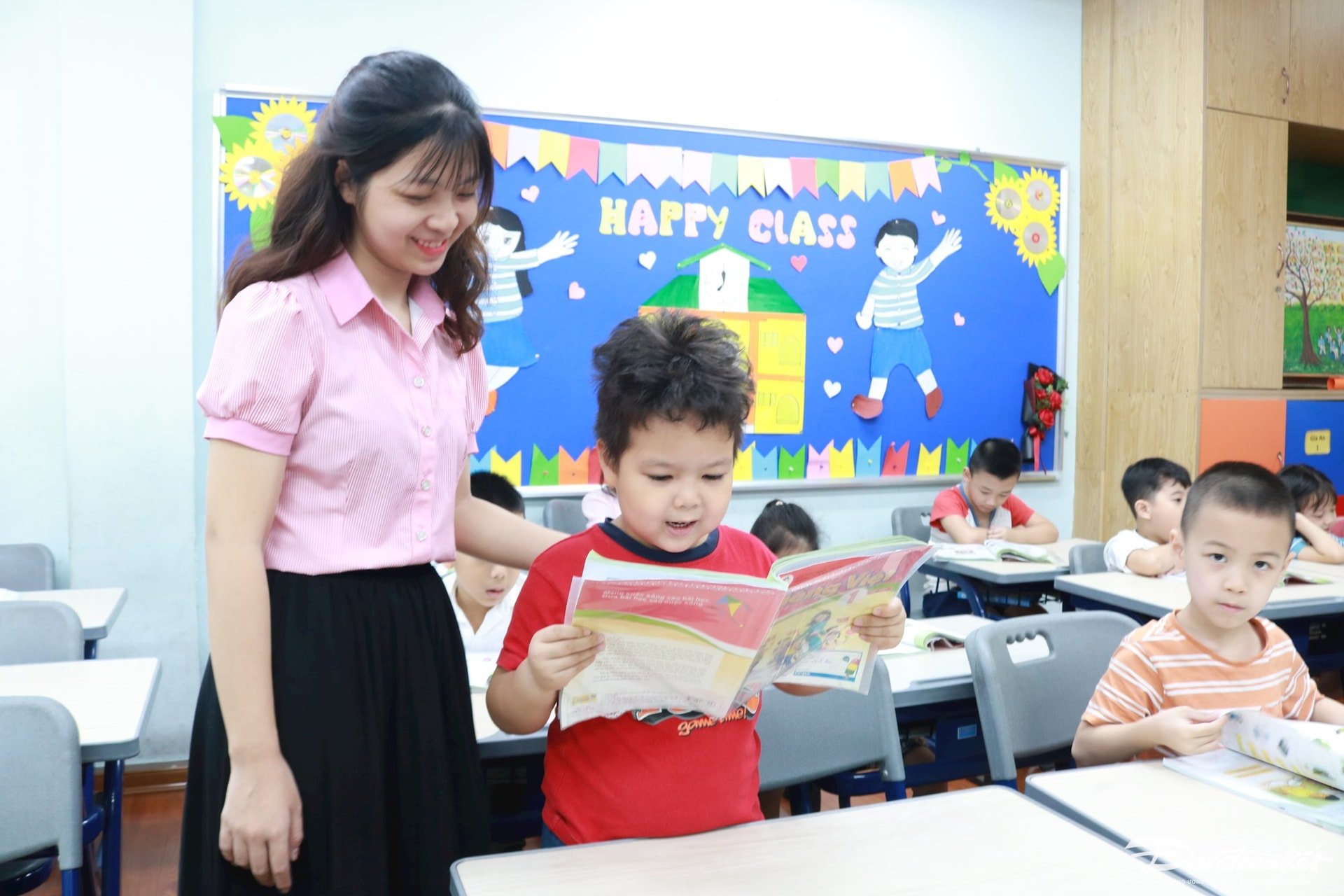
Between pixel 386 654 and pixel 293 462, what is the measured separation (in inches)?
8.8

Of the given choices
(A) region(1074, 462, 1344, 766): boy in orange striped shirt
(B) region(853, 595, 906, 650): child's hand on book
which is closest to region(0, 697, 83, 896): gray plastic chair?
(B) region(853, 595, 906, 650): child's hand on book

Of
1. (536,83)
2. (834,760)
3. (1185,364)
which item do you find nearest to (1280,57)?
(1185,364)

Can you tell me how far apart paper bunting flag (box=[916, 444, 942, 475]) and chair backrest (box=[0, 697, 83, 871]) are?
3.26m

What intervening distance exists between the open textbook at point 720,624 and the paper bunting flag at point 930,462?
3.02 metres

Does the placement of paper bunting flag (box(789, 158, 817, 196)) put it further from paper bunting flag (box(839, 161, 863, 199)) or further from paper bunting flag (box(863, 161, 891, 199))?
paper bunting flag (box(863, 161, 891, 199))

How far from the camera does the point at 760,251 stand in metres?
3.75

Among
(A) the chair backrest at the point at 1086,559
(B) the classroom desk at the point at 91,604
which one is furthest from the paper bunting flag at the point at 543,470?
(A) the chair backrest at the point at 1086,559

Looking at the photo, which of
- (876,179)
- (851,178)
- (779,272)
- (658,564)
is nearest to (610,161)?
(779,272)

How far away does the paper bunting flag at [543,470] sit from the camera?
349 cm

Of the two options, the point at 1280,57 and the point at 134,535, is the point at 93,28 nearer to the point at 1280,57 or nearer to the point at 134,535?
the point at 134,535

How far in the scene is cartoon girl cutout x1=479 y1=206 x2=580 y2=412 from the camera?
342 centimetres

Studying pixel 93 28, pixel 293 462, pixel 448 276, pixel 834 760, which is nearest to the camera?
pixel 293 462

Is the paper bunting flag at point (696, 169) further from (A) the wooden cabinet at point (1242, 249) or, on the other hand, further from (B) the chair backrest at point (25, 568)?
(B) the chair backrest at point (25, 568)

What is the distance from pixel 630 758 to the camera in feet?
3.67
